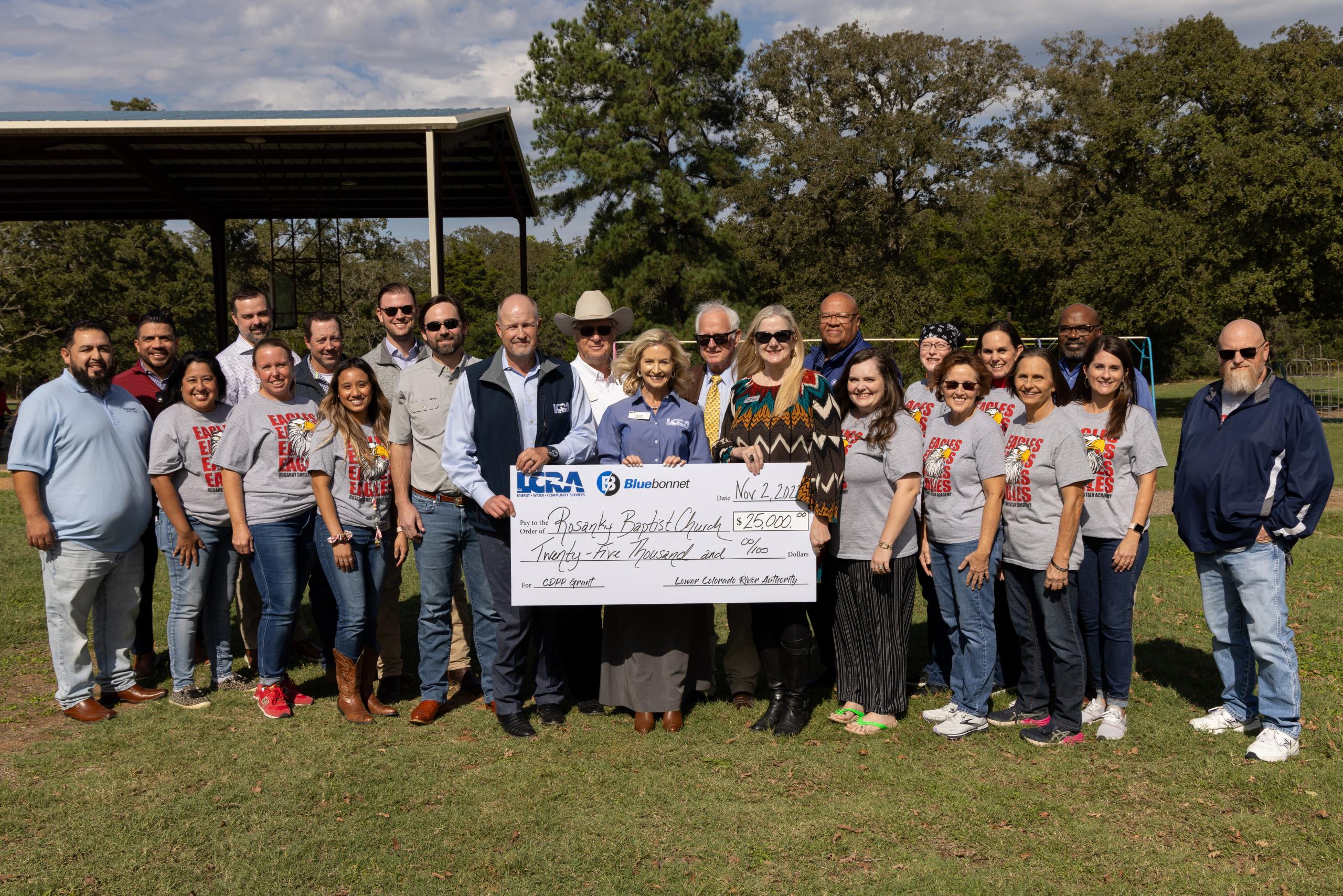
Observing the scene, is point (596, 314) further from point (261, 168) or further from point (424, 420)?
point (261, 168)

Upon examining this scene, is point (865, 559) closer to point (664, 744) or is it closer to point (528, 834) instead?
point (664, 744)

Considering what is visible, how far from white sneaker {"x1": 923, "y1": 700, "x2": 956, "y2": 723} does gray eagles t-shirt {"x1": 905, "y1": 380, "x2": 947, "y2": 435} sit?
1453 millimetres

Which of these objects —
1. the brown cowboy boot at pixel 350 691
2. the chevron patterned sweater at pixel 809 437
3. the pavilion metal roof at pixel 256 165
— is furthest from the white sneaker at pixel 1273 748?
the pavilion metal roof at pixel 256 165

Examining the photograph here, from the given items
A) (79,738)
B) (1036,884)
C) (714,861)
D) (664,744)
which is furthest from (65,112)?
(1036,884)

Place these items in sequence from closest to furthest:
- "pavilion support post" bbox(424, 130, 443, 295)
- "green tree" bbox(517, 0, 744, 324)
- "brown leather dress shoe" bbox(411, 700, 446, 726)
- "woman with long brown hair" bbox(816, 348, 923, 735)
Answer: "woman with long brown hair" bbox(816, 348, 923, 735), "brown leather dress shoe" bbox(411, 700, 446, 726), "pavilion support post" bbox(424, 130, 443, 295), "green tree" bbox(517, 0, 744, 324)

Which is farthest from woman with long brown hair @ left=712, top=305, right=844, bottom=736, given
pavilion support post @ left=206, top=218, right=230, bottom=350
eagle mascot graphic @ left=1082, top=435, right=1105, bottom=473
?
pavilion support post @ left=206, top=218, right=230, bottom=350

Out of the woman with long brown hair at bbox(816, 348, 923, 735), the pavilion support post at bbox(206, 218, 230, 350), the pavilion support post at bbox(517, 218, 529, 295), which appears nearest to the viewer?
the woman with long brown hair at bbox(816, 348, 923, 735)

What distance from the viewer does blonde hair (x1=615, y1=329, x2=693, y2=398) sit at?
191 inches

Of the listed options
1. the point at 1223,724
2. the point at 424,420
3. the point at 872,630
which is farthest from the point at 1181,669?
the point at 424,420

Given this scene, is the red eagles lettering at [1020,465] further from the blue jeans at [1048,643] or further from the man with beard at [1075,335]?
the man with beard at [1075,335]

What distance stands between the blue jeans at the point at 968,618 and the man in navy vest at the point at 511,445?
1943mm

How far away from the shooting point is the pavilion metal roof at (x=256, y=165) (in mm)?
11820

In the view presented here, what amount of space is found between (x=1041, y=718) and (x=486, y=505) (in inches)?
121

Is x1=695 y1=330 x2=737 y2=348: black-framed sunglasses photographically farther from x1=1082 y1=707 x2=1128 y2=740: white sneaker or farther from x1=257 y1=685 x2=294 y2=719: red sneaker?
x1=257 y1=685 x2=294 y2=719: red sneaker
